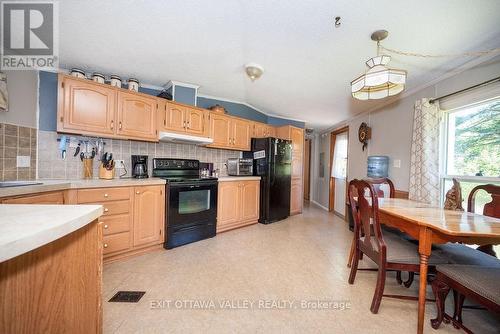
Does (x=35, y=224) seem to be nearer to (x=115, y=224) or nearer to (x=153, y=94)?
(x=115, y=224)

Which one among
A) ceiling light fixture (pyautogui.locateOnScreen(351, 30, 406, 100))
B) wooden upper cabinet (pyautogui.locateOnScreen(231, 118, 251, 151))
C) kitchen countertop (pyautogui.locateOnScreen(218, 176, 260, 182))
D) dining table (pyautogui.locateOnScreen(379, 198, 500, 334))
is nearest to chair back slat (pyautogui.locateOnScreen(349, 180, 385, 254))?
dining table (pyautogui.locateOnScreen(379, 198, 500, 334))

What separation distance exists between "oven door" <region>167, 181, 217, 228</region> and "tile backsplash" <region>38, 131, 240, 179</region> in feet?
2.25

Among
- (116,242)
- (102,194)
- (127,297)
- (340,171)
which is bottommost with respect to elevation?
(127,297)

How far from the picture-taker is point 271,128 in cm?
439

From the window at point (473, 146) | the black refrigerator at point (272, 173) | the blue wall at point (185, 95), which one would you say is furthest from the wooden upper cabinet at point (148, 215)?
the window at point (473, 146)

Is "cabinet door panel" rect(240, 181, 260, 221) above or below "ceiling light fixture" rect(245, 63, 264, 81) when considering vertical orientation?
A: below

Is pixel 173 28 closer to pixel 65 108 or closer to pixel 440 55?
pixel 65 108

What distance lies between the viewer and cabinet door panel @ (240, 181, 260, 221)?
3537 millimetres

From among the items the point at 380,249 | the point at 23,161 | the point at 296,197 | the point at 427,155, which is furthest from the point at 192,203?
the point at 427,155

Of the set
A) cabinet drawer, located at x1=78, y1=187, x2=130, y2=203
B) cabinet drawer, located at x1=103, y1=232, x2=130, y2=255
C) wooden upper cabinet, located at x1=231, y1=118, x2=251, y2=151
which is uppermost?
wooden upper cabinet, located at x1=231, y1=118, x2=251, y2=151

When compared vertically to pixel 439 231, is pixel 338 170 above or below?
above

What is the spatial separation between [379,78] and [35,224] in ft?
6.45

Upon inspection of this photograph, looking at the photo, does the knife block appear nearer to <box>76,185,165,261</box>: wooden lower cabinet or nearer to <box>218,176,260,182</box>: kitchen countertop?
<box>76,185,165,261</box>: wooden lower cabinet

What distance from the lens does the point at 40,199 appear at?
1.64 m
